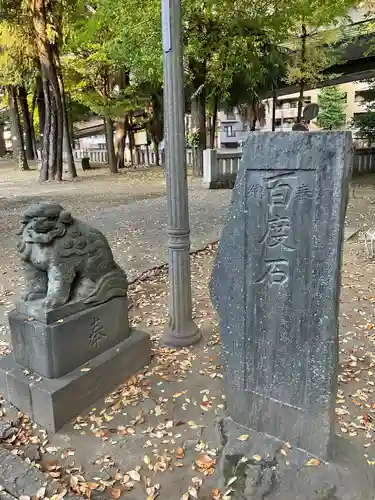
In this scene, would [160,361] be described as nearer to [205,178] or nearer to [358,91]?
[205,178]

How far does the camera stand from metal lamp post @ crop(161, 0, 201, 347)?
409 cm

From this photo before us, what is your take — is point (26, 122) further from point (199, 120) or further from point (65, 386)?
point (65, 386)

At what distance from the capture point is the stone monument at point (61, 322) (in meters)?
Answer: 3.64

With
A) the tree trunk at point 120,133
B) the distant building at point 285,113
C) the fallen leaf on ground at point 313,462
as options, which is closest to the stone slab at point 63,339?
the fallen leaf on ground at point 313,462

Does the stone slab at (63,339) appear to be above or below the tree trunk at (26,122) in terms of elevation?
below

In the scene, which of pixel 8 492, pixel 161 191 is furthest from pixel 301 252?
pixel 161 191

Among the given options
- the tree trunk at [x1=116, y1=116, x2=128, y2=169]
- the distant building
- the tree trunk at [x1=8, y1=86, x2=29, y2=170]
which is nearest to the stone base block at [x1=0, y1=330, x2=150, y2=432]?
the tree trunk at [x1=116, y1=116, x2=128, y2=169]

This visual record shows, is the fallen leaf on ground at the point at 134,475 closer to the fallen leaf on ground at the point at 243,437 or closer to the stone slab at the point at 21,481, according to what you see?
the stone slab at the point at 21,481

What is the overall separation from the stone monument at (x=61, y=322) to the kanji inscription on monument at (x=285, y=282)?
146cm

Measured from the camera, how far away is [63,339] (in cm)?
370

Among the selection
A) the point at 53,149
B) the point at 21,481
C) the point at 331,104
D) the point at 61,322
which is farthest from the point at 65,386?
the point at 331,104

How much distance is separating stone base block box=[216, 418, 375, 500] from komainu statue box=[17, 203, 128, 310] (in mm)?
1802

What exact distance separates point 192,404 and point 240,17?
14680mm

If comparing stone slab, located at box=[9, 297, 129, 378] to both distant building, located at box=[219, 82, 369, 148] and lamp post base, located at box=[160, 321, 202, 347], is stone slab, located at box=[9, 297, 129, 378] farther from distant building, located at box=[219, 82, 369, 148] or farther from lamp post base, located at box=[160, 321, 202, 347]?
distant building, located at box=[219, 82, 369, 148]
